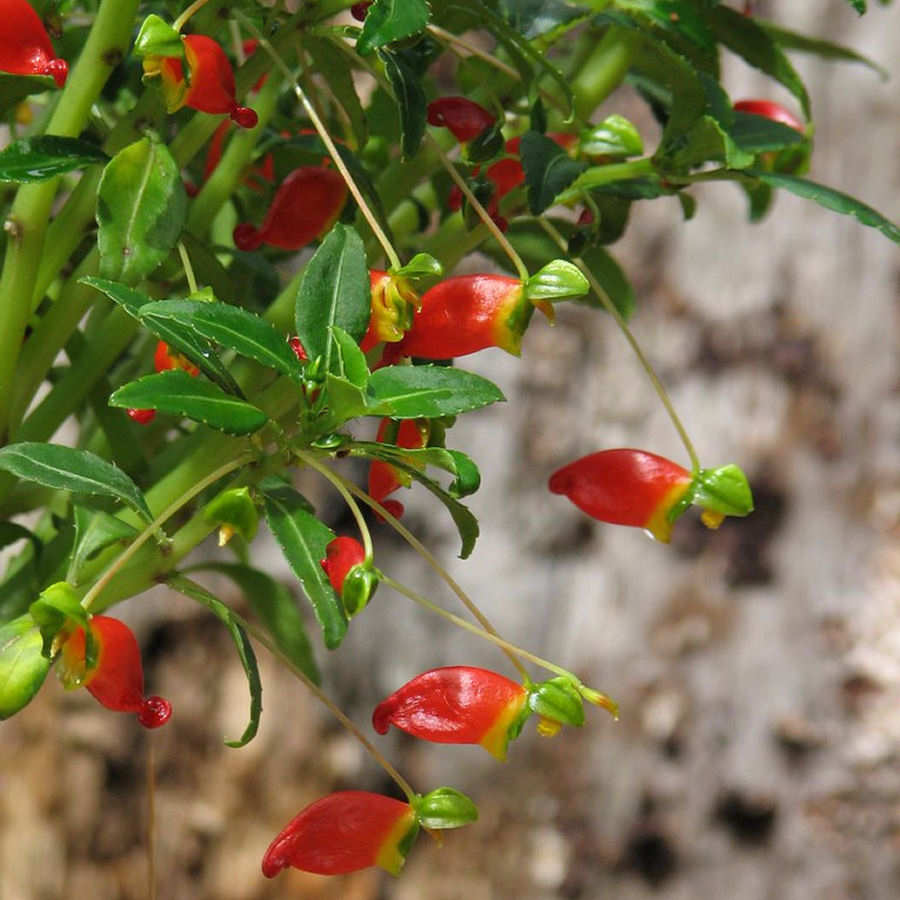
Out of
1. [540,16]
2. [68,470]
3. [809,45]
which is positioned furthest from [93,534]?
[809,45]

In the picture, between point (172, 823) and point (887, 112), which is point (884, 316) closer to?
point (887, 112)

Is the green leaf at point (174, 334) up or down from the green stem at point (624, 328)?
up

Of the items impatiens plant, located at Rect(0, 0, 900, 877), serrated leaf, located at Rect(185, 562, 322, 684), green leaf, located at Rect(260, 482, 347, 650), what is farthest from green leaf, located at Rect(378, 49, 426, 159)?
serrated leaf, located at Rect(185, 562, 322, 684)

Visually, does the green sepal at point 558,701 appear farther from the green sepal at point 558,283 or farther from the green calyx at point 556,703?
the green sepal at point 558,283

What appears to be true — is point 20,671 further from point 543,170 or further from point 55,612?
point 543,170

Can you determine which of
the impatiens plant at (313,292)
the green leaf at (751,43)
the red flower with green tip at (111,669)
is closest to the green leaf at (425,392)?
the impatiens plant at (313,292)

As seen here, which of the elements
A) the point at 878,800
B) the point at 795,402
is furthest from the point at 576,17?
the point at 878,800

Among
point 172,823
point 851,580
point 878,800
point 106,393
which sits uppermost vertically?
point 106,393

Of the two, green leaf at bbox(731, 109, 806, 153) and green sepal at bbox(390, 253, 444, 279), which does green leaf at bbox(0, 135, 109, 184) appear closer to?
green sepal at bbox(390, 253, 444, 279)
